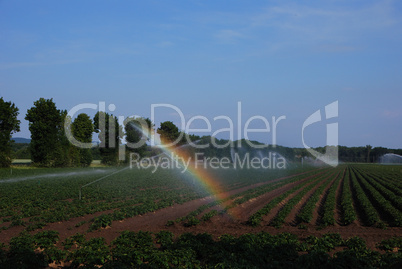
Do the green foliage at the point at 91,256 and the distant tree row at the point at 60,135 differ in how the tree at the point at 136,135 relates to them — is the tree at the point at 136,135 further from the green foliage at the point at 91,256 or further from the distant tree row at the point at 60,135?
the green foliage at the point at 91,256

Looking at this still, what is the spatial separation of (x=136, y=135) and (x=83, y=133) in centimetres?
1403

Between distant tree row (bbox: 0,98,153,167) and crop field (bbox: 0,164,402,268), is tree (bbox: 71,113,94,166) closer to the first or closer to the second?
distant tree row (bbox: 0,98,153,167)

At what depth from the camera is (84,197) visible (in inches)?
994

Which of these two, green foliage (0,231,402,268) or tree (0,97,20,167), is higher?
tree (0,97,20,167)

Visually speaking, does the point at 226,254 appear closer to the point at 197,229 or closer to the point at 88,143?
the point at 197,229

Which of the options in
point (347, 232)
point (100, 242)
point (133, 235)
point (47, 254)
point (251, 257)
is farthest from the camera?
point (347, 232)

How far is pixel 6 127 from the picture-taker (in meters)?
57.2

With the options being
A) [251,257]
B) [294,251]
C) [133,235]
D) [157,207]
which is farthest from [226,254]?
[157,207]

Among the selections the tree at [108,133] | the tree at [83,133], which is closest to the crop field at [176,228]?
the tree at [83,133]

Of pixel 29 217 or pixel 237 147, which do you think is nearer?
pixel 29 217

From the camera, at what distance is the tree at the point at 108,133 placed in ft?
259

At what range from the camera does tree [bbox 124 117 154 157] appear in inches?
3354

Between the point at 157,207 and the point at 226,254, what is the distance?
1145cm

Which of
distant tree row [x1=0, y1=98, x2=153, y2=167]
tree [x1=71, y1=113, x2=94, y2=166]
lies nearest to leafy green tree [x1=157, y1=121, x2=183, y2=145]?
distant tree row [x1=0, y1=98, x2=153, y2=167]
